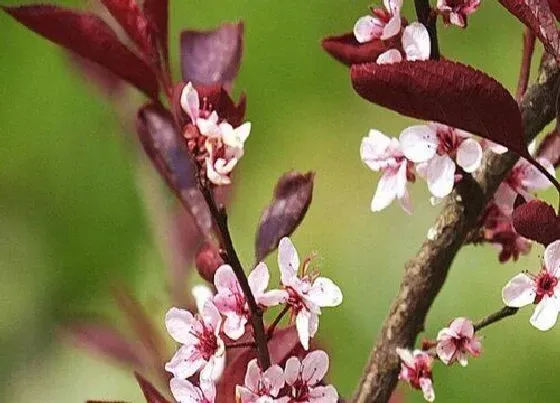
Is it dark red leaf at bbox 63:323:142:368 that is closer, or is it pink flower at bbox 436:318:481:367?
pink flower at bbox 436:318:481:367

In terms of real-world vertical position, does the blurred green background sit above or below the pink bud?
below

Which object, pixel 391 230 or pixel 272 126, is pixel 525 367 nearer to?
pixel 391 230

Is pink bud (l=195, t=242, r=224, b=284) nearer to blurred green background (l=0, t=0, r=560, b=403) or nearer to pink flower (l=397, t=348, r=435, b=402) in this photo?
pink flower (l=397, t=348, r=435, b=402)

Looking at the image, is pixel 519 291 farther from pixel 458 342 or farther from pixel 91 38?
pixel 91 38

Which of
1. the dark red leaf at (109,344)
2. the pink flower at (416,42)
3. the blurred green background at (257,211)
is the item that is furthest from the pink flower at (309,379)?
the blurred green background at (257,211)

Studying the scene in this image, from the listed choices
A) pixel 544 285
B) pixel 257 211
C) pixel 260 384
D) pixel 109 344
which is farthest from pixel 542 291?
pixel 257 211

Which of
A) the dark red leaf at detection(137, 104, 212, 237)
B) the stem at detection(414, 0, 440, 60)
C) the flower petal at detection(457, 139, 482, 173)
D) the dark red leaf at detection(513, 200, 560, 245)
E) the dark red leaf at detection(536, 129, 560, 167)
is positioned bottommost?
the dark red leaf at detection(137, 104, 212, 237)

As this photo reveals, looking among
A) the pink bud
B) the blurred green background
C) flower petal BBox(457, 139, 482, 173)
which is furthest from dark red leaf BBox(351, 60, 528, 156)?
the blurred green background

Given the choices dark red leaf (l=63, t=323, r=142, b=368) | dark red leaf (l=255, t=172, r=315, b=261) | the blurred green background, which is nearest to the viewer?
dark red leaf (l=255, t=172, r=315, b=261)

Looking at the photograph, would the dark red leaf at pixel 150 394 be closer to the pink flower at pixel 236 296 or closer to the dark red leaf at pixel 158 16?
the pink flower at pixel 236 296
